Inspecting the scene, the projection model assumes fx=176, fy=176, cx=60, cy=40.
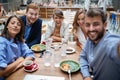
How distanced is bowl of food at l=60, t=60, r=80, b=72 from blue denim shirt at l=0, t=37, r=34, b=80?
376mm

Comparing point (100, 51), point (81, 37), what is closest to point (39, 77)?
point (100, 51)

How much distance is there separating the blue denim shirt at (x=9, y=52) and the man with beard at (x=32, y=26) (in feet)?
2.32

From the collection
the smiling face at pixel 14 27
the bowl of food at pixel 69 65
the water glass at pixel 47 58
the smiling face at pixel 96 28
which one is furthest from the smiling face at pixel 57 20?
the smiling face at pixel 96 28

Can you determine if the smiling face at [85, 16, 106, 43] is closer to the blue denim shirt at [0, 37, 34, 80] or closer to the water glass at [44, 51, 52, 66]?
the water glass at [44, 51, 52, 66]

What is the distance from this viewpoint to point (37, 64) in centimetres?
164

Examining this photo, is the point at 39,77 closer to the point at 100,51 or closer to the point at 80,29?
the point at 100,51

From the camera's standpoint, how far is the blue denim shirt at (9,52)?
147 cm

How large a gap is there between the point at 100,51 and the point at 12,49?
32.6 inches

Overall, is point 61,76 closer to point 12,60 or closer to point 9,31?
point 12,60

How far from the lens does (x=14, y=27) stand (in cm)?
172

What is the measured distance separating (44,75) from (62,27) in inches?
63.1

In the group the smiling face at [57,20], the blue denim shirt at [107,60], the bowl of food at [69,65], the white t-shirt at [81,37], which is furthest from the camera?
the smiling face at [57,20]

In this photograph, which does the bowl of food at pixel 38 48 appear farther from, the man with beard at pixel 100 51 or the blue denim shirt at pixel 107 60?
the blue denim shirt at pixel 107 60

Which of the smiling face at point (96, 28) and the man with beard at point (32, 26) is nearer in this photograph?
the smiling face at point (96, 28)
